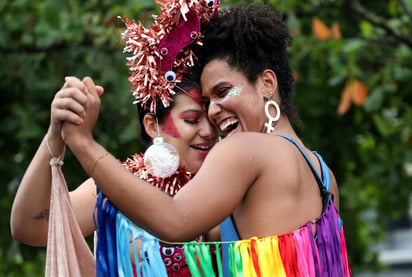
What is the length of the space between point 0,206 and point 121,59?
4.78 feet

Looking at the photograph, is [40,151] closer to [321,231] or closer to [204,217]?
[204,217]

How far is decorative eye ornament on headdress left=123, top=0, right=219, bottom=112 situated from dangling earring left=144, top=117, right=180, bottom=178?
0.29 meters

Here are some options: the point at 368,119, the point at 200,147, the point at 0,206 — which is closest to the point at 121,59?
the point at 0,206

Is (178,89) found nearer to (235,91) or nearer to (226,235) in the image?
(235,91)

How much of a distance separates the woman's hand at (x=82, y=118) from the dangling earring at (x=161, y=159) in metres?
0.43

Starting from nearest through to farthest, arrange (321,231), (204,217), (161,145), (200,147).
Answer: (204,217)
(321,231)
(161,145)
(200,147)

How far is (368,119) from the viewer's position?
24.3 ft

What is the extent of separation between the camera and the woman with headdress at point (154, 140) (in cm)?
284

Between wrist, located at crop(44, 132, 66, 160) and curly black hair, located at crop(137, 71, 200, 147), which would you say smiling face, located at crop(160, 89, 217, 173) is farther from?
wrist, located at crop(44, 132, 66, 160)

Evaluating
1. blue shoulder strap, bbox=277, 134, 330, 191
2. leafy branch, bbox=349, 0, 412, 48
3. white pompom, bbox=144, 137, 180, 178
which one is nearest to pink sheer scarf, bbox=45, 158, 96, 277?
white pompom, bbox=144, 137, 180, 178

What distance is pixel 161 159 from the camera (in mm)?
2992

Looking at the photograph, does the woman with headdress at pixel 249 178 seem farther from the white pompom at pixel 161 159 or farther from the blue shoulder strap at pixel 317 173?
the white pompom at pixel 161 159

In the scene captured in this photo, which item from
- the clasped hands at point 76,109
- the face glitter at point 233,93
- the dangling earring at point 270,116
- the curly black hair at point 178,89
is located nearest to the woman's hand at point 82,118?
the clasped hands at point 76,109

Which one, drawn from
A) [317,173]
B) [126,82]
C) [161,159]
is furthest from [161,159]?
[126,82]
